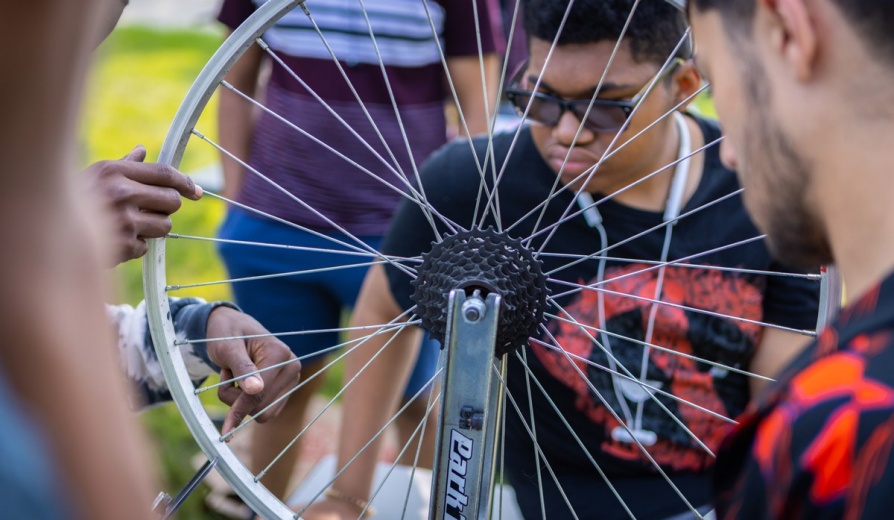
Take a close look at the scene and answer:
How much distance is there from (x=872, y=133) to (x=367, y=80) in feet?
4.52

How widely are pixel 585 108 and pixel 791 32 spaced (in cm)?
69

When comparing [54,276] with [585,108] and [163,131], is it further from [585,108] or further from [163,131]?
[163,131]

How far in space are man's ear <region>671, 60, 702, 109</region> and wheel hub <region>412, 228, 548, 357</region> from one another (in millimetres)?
510

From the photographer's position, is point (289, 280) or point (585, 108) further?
point (289, 280)

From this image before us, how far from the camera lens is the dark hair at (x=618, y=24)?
138cm

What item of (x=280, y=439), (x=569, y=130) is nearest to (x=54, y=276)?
A: (x=569, y=130)

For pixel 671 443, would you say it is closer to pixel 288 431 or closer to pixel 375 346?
pixel 375 346

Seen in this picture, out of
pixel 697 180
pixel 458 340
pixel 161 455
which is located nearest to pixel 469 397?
pixel 458 340

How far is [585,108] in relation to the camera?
4.53 ft

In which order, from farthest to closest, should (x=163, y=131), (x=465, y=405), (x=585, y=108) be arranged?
(x=163, y=131) → (x=585, y=108) → (x=465, y=405)

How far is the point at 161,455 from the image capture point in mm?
2582

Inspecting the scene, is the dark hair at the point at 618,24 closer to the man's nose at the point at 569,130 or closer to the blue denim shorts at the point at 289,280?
the man's nose at the point at 569,130

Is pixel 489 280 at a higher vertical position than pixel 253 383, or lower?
higher

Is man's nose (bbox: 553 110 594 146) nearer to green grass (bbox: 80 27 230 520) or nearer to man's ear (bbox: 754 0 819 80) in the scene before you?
man's ear (bbox: 754 0 819 80)
